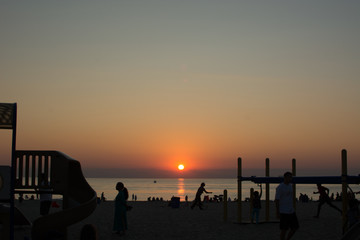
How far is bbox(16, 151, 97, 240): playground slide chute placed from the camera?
12.2 metres

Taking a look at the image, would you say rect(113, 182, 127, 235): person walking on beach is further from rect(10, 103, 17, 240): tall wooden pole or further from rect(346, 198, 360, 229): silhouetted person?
rect(346, 198, 360, 229): silhouetted person

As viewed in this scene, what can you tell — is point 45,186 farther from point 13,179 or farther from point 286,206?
point 286,206

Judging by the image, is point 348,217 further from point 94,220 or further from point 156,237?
point 94,220

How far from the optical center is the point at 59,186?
558 inches

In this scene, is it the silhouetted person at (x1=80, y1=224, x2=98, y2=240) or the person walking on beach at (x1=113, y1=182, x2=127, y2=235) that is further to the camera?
the person walking on beach at (x1=113, y1=182, x2=127, y2=235)

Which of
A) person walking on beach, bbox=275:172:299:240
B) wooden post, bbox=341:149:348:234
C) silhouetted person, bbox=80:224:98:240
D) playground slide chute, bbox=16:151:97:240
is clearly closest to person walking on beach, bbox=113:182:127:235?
playground slide chute, bbox=16:151:97:240

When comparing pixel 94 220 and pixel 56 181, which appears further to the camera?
pixel 94 220

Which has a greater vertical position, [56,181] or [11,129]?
[11,129]

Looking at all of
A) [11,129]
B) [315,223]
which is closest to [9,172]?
[11,129]

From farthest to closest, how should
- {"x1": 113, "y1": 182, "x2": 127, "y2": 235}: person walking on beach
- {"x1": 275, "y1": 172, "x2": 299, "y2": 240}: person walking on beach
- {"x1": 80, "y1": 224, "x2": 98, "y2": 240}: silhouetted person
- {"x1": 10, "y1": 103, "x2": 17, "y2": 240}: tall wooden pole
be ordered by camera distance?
{"x1": 113, "y1": 182, "x2": 127, "y2": 235}: person walking on beach < {"x1": 275, "y1": 172, "x2": 299, "y2": 240}: person walking on beach < {"x1": 10, "y1": 103, "x2": 17, "y2": 240}: tall wooden pole < {"x1": 80, "y1": 224, "x2": 98, "y2": 240}: silhouetted person

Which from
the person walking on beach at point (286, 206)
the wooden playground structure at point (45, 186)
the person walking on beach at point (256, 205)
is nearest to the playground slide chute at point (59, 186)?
the wooden playground structure at point (45, 186)

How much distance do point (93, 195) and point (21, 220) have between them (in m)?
4.55

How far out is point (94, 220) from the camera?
74.9ft

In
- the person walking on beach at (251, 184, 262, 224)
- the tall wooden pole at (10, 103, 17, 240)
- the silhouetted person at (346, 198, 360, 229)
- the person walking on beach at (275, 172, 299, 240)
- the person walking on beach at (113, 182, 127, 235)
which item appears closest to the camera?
the tall wooden pole at (10, 103, 17, 240)
